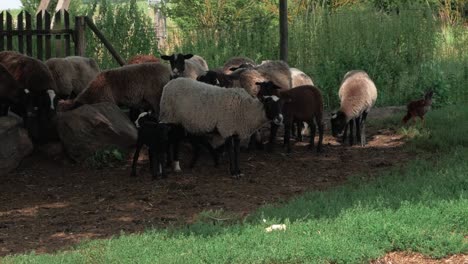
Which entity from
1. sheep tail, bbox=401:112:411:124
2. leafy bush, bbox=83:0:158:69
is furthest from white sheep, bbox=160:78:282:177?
leafy bush, bbox=83:0:158:69

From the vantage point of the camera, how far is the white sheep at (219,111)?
37.3ft

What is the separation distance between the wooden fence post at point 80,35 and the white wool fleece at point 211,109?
16.2 feet

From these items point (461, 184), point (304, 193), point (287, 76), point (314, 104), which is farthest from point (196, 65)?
point (461, 184)

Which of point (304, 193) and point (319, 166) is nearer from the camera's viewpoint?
point (304, 193)

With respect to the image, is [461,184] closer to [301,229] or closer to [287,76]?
[301,229]

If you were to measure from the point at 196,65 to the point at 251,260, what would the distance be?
29.0ft

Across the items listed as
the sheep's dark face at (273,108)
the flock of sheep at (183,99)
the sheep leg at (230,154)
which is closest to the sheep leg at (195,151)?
Result: the flock of sheep at (183,99)

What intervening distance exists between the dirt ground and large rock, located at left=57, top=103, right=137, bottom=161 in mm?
279

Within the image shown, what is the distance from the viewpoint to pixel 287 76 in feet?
46.5

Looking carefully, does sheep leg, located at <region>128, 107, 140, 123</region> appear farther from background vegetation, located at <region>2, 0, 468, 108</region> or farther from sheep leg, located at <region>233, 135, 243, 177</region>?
background vegetation, located at <region>2, 0, 468, 108</region>

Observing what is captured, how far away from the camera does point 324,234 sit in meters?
6.96

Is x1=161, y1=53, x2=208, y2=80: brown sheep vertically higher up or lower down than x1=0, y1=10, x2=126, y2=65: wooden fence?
lower down

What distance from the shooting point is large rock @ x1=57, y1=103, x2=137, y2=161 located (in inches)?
464

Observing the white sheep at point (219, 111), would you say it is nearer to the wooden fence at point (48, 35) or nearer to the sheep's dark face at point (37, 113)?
the sheep's dark face at point (37, 113)
